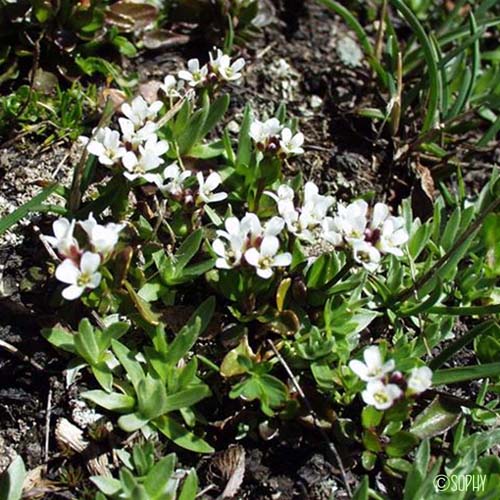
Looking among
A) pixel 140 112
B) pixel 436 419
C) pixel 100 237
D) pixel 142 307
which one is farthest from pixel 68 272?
pixel 436 419

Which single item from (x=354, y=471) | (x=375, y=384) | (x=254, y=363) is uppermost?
(x=375, y=384)

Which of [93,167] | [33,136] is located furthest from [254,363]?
[33,136]

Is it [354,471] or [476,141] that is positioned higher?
[476,141]

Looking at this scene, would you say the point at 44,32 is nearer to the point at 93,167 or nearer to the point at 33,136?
the point at 33,136

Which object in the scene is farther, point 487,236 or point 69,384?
point 487,236

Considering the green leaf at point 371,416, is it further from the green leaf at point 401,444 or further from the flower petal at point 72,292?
the flower petal at point 72,292

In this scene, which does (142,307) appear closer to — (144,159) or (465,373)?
(144,159)

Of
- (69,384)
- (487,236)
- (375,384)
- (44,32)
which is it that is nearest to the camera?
(375,384)

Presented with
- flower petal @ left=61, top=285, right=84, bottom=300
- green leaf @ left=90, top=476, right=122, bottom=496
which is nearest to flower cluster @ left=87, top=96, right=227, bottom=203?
flower petal @ left=61, top=285, right=84, bottom=300
